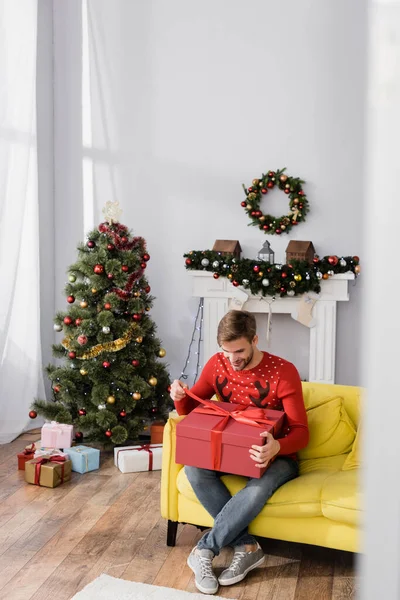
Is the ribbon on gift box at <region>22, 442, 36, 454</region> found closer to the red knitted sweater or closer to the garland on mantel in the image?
the red knitted sweater

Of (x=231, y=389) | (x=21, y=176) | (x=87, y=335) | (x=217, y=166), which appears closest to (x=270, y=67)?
(x=217, y=166)

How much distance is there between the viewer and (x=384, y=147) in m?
0.54

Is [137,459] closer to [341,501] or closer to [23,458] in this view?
[23,458]

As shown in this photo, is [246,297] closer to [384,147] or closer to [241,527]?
[241,527]

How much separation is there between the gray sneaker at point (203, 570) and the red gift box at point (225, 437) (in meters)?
0.31

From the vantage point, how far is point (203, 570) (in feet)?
8.20

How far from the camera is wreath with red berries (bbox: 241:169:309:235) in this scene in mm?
4531

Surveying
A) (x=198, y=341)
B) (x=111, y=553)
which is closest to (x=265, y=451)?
(x=111, y=553)

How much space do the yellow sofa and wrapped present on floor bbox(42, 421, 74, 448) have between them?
1.23 meters

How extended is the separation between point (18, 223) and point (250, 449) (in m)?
2.50

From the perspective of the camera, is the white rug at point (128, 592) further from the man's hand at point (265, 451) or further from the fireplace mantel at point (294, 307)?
the fireplace mantel at point (294, 307)

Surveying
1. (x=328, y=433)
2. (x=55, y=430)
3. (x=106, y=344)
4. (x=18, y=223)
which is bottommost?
(x=55, y=430)

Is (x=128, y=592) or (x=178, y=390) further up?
(x=178, y=390)

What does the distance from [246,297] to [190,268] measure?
0.41m
